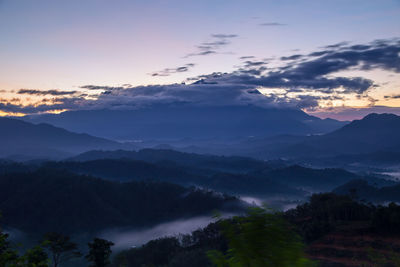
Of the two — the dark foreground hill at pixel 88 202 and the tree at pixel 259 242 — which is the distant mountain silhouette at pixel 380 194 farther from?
the tree at pixel 259 242

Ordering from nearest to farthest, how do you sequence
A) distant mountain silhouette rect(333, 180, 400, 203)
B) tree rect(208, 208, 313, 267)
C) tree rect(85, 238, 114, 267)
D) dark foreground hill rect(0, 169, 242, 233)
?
tree rect(208, 208, 313, 267), tree rect(85, 238, 114, 267), dark foreground hill rect(0, 169, 242, 233), distant mountain silhouette rect(333, 180, 400, 203)

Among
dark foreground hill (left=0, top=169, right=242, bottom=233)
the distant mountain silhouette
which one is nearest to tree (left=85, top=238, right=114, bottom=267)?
dark foreground hill (left=0, top=169, right=242, bottom=233)

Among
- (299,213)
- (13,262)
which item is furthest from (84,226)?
(13,262)

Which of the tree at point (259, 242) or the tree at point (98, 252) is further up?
the tree at point (259, 242)

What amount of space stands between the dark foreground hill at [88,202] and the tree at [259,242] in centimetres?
14289

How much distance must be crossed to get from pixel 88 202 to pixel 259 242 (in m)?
177

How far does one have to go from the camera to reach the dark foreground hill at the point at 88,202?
15450cm

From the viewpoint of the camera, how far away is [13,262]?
8844 millimetres

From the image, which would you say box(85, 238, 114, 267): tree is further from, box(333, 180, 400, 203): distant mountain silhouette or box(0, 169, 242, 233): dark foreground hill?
box(333, 180, 400, 203): distant mountain silhouette

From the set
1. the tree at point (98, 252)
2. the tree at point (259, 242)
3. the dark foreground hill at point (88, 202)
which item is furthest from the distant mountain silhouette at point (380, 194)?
the tree at point (259, 242)

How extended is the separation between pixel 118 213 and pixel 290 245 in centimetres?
17507

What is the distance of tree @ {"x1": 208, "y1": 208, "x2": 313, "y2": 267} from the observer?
5.78 meters

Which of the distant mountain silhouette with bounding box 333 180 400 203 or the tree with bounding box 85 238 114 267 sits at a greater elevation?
the tree with bounding box 85 238 114 267

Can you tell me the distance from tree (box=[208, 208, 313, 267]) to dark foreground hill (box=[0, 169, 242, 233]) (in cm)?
14289
